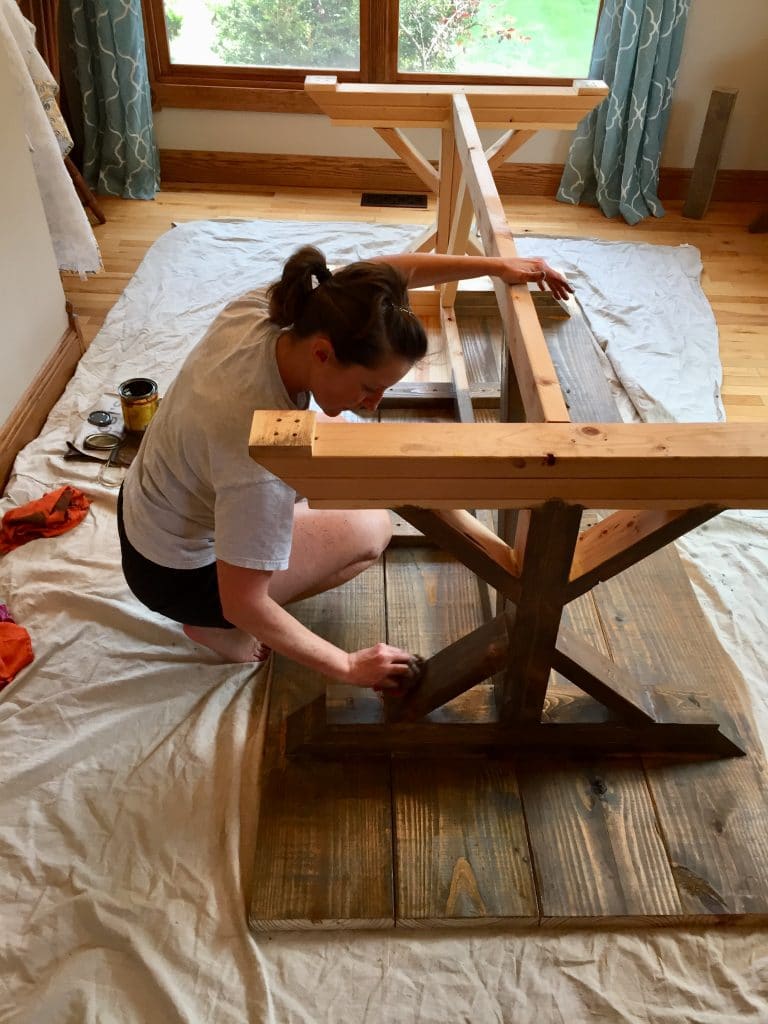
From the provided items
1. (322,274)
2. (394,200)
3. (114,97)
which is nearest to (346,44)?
(394,200)

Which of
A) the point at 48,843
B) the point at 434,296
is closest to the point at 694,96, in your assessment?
the point at 434,296

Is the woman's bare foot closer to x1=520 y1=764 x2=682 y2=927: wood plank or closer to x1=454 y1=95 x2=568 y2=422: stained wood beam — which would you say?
x1=520 y1=764 x2=682 y2=927: wood plank

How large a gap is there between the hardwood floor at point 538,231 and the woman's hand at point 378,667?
1.73 meters

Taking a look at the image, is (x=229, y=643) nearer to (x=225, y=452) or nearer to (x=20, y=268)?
(x=225, y=452)

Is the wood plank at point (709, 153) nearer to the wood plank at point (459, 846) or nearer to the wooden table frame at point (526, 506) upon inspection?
the wooden table frame at point (526, 506)

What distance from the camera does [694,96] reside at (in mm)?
3273

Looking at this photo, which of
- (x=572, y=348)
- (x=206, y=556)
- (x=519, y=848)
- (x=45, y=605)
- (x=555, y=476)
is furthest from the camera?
(x=572, y=348)

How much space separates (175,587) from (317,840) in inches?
18.3

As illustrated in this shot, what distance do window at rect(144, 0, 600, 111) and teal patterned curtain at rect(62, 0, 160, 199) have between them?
22 centimetres

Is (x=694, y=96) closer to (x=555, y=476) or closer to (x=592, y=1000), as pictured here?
(x=555, y=476)

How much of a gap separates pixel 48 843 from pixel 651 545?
→ 1.00 meters

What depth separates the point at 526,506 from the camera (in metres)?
1.00

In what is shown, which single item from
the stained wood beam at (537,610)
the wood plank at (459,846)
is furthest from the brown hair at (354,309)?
the wood plank at (459,846)

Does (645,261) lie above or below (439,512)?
below
